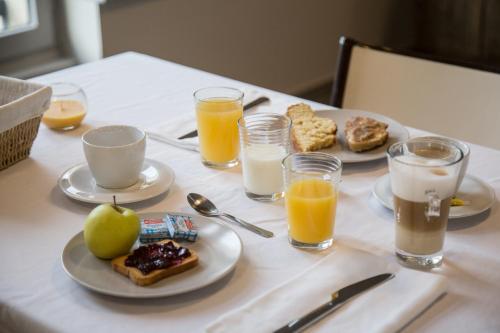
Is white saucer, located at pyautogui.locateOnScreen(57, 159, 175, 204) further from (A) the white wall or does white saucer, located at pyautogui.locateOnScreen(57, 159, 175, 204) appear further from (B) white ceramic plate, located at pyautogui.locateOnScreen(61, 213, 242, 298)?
(A) the white wall

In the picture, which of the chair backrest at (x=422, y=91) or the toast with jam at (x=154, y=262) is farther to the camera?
the chair backrest at (x=422, y=91)

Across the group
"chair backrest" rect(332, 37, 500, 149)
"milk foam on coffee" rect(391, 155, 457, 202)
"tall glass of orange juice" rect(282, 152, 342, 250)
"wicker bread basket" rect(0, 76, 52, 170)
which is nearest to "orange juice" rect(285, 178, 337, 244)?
"tall glass of orange juice" rect(282, 152, 342, 250)

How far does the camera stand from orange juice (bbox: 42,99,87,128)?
1452 millimetres

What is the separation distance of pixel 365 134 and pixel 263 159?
0.80 ft

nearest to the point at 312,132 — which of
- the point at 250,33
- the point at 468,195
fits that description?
the point at 468,195

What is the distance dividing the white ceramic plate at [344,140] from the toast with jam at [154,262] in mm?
416

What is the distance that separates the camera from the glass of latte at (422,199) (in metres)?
0.93

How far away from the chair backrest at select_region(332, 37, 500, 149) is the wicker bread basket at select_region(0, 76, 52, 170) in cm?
78

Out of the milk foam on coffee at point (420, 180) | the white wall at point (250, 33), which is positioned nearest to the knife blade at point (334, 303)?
the milk foam on coffee at point (420, 180)

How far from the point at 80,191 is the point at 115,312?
0.34 metres

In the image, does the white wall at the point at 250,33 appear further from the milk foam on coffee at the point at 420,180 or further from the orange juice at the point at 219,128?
the milk foam on coffee at the point at 420,180

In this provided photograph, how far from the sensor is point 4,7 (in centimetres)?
256

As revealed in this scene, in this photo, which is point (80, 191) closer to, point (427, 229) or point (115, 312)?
point (115, 312)

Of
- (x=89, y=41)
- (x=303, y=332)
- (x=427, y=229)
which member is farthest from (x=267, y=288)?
(x=89, y=41)
